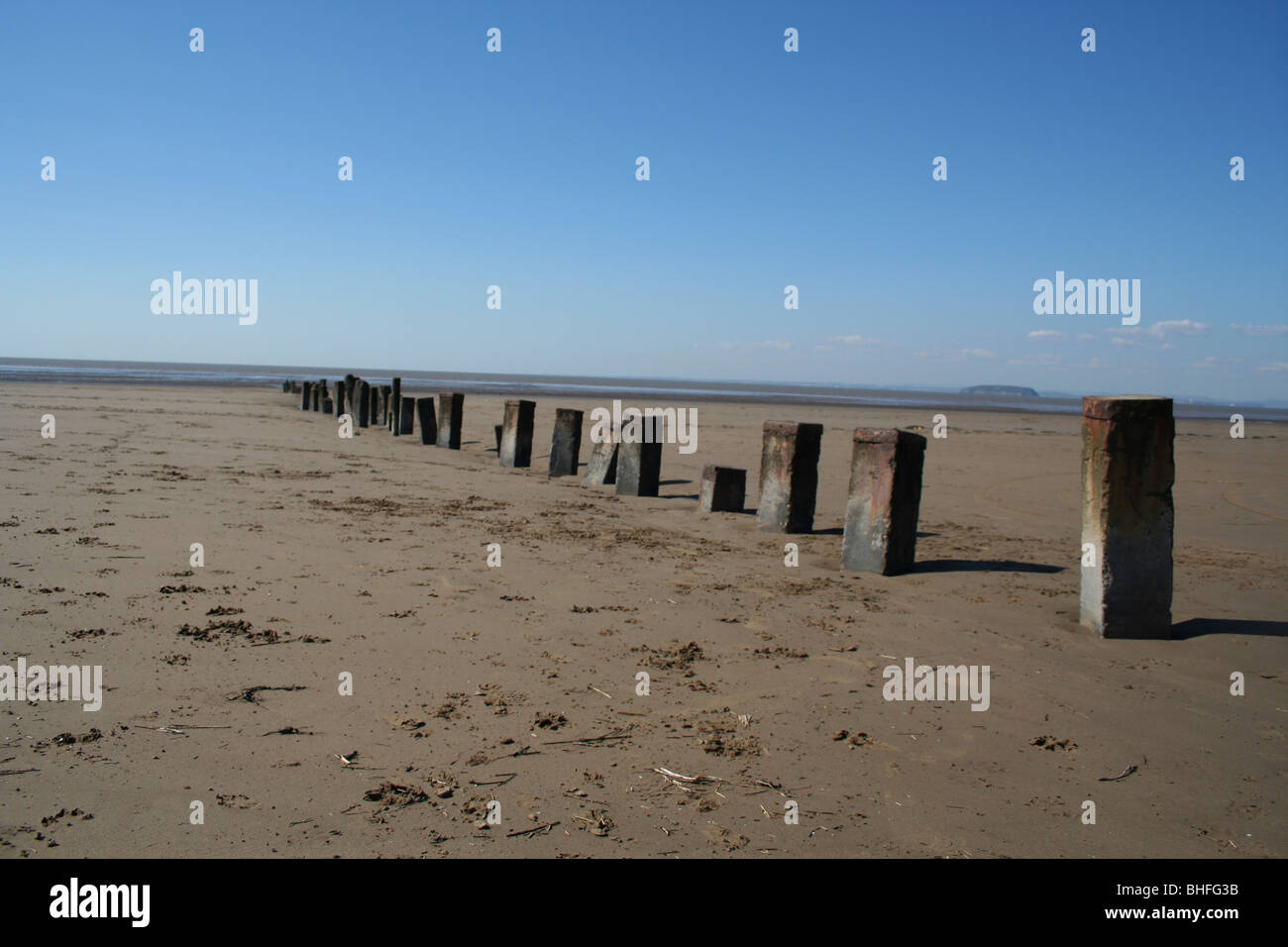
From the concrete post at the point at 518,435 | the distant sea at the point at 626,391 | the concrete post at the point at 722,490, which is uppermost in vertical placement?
the distant sea at the point at 626,391

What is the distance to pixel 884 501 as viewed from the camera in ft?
23.5

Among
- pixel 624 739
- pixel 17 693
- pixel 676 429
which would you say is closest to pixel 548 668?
pixel 624 739

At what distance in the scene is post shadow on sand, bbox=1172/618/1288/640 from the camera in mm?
5625

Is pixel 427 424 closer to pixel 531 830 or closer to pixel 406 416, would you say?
pixel 406 416

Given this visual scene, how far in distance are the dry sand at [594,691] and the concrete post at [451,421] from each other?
8.14 meters

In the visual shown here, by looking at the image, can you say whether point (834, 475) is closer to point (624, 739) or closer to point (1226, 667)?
point (1226, 667)

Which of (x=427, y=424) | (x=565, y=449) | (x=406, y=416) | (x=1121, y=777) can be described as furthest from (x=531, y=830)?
(x=406, y=416)

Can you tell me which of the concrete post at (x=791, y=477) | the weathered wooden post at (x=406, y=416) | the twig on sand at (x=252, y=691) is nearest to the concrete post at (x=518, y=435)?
the weathered wooden post at (x=406, y=416)

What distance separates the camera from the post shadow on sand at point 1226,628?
5.62 m

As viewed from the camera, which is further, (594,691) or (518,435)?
(518,435)

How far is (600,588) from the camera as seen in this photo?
6473 millimetres

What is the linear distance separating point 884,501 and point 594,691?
361cm

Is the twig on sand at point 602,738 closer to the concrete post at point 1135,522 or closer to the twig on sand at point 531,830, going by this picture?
the twig on sand at point 531,830
